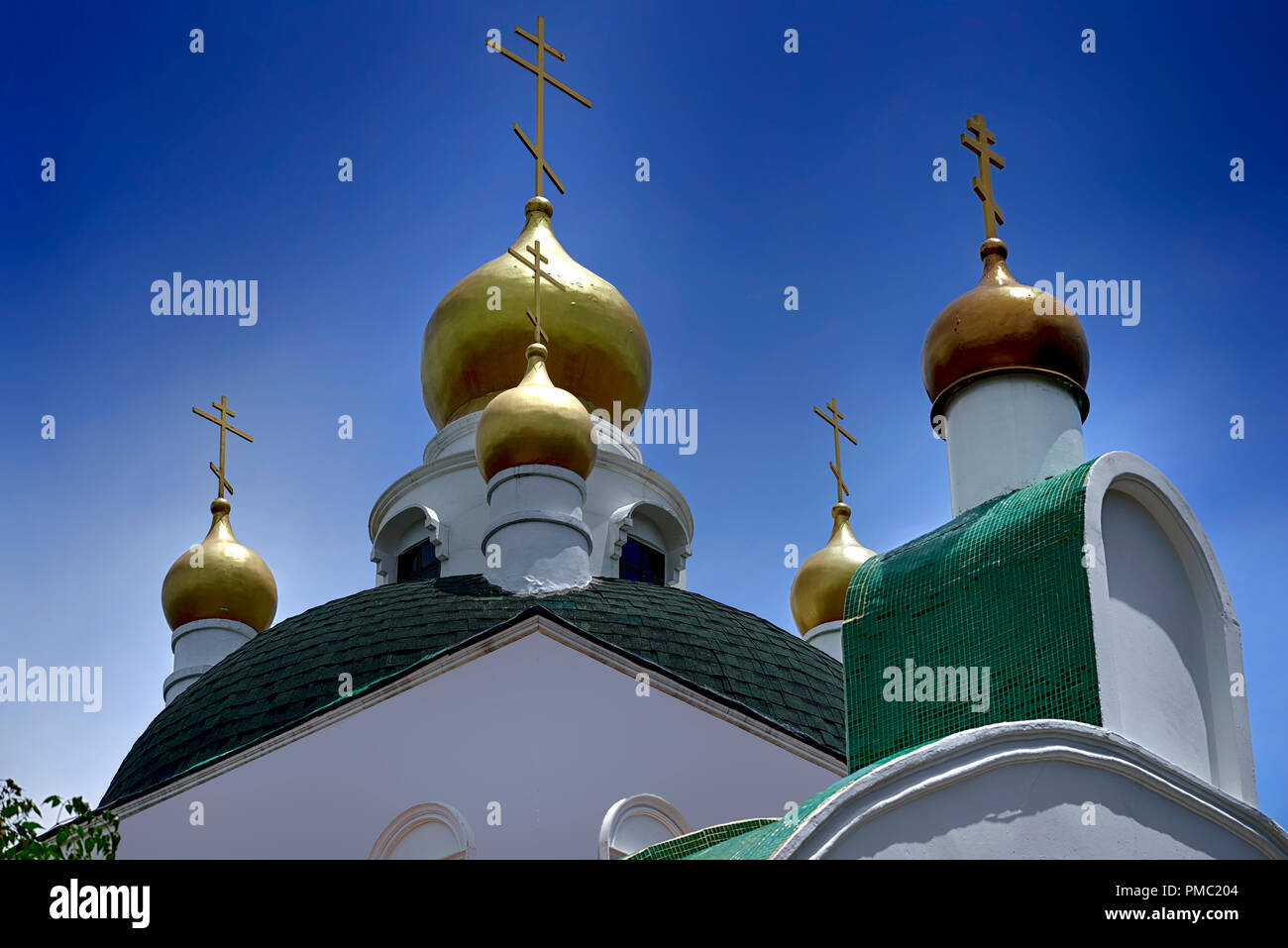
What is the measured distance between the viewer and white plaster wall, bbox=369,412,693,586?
14930mm

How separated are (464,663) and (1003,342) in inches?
137

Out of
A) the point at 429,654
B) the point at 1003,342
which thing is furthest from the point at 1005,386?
the point at 429,654

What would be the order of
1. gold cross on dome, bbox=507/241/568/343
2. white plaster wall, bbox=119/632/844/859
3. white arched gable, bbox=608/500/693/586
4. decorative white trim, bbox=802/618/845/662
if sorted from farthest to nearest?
decorative white trim, bbox=802/618/845/662 → white arched gable, bbox=608/500/693/586 → gold cross on dome, bbox=507/241/568/343 → white plaster wall, bbox=119/632/844/859

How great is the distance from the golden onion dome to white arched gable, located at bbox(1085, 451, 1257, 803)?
8.00 metres

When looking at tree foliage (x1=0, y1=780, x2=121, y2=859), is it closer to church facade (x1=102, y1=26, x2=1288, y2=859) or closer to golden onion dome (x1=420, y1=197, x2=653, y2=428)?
church facade (x1=102, y1=26, x2=1288, y2=859)

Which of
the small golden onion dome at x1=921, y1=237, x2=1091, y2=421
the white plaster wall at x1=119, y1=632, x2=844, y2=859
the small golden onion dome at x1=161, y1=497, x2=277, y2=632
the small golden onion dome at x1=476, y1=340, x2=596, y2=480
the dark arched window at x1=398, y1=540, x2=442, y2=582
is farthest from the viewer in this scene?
the small golden onion dome at x1=161, y1=497, x2=277, y2=632

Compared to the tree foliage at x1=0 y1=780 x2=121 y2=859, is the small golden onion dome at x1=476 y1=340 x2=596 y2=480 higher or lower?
higher

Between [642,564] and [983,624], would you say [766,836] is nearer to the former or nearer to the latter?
[983,624]

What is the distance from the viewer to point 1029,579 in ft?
25.0

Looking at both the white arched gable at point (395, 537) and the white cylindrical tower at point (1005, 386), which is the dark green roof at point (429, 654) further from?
the white cylindrical tower at point (1005, 386)

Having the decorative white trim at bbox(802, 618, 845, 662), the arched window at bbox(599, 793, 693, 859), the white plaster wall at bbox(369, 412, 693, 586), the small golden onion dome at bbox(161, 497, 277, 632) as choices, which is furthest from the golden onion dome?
the arched window at bbox(599, 793, 693, 859)

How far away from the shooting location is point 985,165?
392 inches

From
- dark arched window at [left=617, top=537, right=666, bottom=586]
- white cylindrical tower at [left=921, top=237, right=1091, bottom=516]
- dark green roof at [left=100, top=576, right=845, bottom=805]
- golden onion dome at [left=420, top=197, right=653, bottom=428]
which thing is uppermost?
golden onion dome at [left=420, top=197, right=653, bottom=428]
